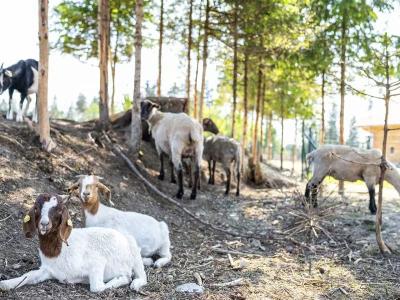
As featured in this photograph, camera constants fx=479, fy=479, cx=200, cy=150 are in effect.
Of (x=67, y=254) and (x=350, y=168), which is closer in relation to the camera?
(x=67, y=254)

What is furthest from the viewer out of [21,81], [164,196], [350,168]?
[21,81]

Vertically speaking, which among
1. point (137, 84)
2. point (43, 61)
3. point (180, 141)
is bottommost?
point (180, 141)

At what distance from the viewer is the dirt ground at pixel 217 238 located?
5.21 m

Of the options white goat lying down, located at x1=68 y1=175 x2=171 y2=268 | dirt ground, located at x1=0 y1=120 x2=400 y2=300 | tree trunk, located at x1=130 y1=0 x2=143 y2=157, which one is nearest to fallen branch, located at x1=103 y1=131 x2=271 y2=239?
dirt ground, located at x1=0 y1=120 x2=400 y2=300

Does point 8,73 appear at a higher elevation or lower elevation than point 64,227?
higher

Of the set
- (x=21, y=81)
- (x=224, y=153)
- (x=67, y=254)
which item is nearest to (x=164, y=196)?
(x=224, y=153)

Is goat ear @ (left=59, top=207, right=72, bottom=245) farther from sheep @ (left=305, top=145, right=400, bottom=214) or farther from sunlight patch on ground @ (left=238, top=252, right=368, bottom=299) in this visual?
sheep @ (left=305, top=145, right=400, bottom=214)

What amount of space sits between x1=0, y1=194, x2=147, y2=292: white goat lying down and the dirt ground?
0.34 feet

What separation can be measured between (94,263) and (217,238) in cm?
327

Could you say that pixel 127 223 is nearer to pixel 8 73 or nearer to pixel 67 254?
pixel 67 254

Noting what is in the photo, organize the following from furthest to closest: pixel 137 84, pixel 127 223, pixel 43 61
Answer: pixel 137 84 < pixel 43 61 < pixel 127 223

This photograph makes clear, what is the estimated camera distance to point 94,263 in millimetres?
4781

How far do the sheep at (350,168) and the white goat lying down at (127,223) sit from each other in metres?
4.57

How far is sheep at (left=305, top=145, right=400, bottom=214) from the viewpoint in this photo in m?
9.95
